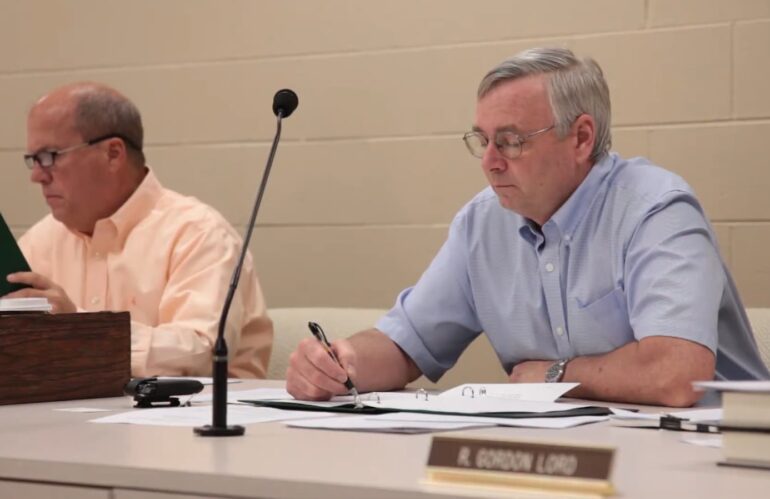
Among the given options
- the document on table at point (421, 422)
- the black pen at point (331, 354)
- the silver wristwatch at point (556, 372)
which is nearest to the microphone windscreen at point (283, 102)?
the black pen at point (331, 354)

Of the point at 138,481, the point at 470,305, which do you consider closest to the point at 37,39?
the point at 470,305

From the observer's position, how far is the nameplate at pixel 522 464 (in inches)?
37.5

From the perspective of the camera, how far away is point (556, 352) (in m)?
2.30

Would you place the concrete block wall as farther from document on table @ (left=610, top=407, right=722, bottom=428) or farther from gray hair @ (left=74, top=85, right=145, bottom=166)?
document on table @ (left=610, top=407, right=722, bottom=428)

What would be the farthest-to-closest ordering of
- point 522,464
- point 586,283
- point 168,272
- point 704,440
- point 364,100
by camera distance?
point 364,100
point 168,272
point 586,283
point 704,440
point 522,464

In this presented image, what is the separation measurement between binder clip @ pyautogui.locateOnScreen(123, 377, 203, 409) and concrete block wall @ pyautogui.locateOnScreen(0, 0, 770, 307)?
1645mm

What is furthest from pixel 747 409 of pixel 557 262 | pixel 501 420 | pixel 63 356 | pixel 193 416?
pixel 63 356

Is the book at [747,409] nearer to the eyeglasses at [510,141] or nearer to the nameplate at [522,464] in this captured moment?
the nameplate at [522,464]

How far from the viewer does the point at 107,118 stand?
10.3 feet

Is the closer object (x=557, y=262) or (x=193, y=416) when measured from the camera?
(x=193, y=416)

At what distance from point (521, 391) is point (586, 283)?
17.2 inches

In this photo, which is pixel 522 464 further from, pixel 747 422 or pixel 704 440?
pixel 704 440

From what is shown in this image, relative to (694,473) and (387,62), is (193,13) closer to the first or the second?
(387,62)

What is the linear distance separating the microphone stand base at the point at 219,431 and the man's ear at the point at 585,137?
1.16 meters
